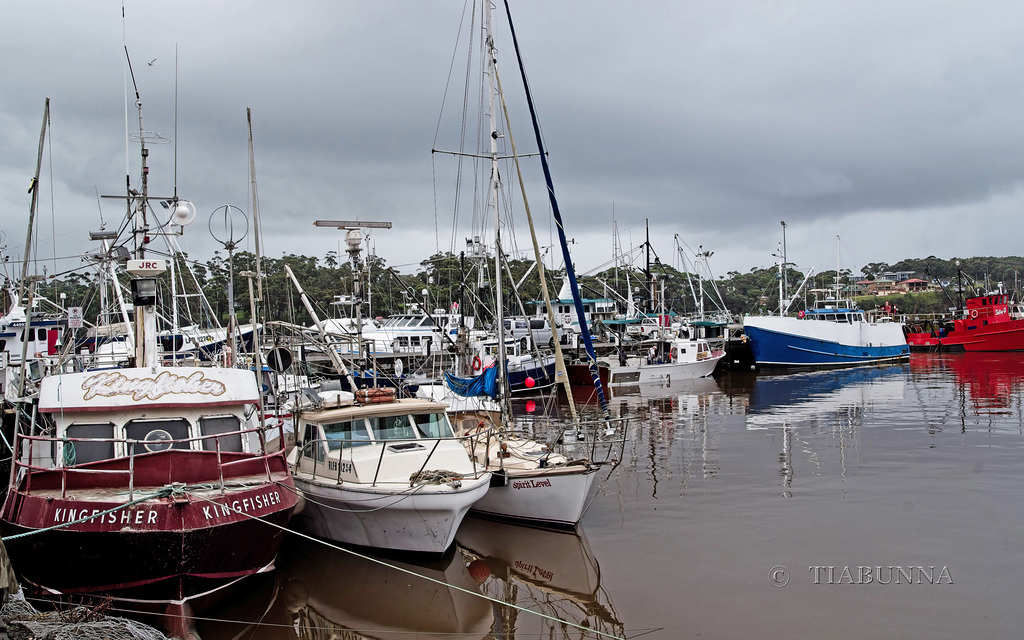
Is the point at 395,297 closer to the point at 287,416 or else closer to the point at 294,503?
the point at 287,416

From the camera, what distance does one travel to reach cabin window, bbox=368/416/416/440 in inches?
566

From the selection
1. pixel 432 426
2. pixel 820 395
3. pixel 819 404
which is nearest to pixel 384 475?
pixel 432 426

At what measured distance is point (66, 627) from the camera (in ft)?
27.4

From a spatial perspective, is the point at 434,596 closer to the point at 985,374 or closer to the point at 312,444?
the point at 312,444

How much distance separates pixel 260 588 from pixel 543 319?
5062cm

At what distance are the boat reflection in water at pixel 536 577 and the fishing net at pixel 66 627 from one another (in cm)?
464

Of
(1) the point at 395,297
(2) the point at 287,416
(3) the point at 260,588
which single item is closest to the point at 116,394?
(3) the point at 260,588

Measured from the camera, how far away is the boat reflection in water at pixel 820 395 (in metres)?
30.9

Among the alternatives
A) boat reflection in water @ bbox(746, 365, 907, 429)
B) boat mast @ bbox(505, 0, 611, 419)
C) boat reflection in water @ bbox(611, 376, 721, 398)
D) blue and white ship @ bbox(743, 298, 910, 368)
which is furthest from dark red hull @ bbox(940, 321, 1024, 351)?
boat mast @ bbox(505, 0, 611, 419)

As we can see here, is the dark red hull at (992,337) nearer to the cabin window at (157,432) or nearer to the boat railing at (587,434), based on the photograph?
the boat railing at (587,434)

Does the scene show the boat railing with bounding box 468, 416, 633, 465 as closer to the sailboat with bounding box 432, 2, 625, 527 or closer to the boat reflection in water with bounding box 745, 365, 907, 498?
the sailboat with bounding box 432, 2, 625, 527

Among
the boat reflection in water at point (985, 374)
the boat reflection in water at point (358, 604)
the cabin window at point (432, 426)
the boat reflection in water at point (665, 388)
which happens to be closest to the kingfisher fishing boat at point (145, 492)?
the boat reflection in water at point (358, 604)

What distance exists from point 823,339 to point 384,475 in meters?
53.8

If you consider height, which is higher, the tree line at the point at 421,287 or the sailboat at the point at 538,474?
the tree line at the point at 421,287
